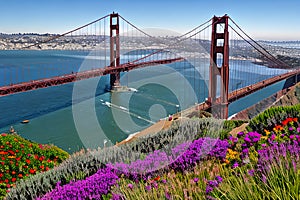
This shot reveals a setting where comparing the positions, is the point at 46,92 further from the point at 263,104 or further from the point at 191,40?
the point at 263,104

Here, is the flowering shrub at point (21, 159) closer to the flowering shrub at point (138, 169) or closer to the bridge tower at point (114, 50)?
the flowering shrub at point (138, 169)

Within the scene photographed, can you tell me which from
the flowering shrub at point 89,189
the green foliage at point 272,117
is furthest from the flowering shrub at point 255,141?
the flowering shrub at point 89,189

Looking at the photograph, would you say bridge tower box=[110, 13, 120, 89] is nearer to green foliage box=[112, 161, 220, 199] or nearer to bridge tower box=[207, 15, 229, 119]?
bridge tower box=[207, 15, 229, 119]

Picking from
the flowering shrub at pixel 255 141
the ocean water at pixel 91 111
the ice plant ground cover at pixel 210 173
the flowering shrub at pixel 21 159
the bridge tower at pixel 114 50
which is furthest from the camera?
the bridge tower at pixel 114 50

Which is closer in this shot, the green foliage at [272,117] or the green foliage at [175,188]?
the green foliage at [175,188]

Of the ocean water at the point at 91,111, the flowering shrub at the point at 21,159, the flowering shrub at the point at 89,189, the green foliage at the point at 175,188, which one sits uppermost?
the green foliage at the point at 175,188

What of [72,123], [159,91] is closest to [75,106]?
[72,123]

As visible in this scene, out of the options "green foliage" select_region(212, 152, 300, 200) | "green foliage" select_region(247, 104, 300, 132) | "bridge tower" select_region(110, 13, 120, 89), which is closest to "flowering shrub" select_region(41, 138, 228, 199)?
"green foliage" select_region(212, 152, 300, 200)
